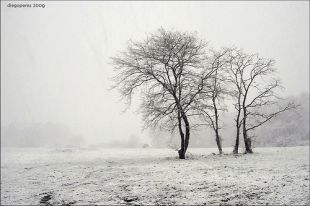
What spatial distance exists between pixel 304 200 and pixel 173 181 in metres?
6.74

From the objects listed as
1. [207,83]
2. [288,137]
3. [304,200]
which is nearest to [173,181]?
[304,200]

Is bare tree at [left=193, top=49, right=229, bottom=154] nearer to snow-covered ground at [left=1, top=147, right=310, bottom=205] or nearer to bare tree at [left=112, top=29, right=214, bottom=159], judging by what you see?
bare tree at [left=112, top=29, right=214, bottom=159]

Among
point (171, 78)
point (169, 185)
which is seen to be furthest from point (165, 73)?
point (169, 185)

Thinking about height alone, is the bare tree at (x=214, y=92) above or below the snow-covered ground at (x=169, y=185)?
above

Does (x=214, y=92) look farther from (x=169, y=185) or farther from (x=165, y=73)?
(x=169, y=185)

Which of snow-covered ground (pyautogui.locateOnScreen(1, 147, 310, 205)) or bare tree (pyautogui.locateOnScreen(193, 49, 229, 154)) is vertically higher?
bare tree (pyautogui.locateOnScreen(193, 49, 229, 154))

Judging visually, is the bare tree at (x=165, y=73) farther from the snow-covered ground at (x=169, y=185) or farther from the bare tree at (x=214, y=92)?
the snow-covered ground at (x=169, y=185)

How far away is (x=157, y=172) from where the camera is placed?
778 inches

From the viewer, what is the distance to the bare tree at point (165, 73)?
2567cm

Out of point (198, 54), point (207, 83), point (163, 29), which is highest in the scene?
point (163, 29)

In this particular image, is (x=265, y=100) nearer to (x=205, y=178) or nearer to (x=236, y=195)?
(x=205, y=178)

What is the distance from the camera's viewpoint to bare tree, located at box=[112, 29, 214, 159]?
25672mm

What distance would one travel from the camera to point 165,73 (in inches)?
1061

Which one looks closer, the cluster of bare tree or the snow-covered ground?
the snow-covered ground
